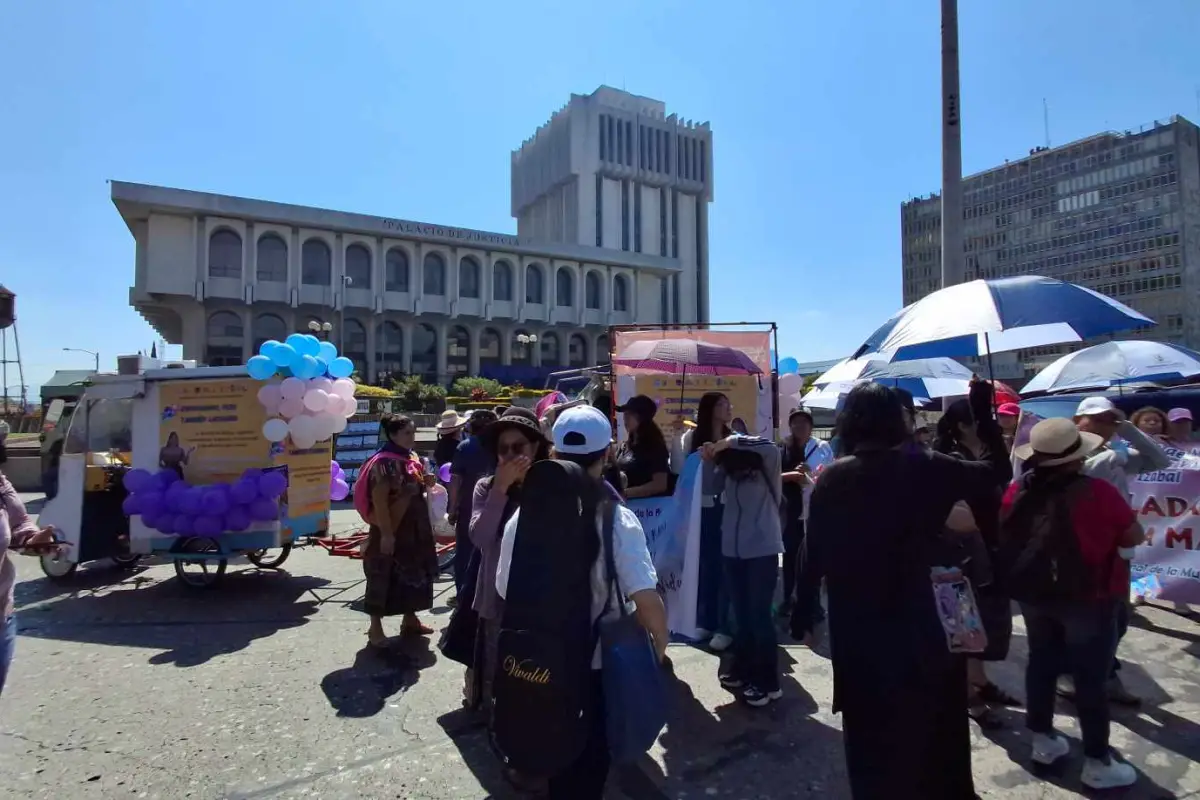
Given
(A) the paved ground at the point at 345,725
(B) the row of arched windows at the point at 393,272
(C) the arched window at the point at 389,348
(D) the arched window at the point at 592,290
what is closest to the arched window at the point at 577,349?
(D) the arched window at the point at 592,290

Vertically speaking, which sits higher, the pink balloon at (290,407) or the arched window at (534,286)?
the arched window at (534,286)

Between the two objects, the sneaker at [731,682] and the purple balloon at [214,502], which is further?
the purple balloon at [214,502]

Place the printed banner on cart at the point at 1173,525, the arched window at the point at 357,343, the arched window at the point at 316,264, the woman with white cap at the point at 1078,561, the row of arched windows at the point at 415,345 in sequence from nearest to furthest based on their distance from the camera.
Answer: the woman with white cap at the point at 1078,561 < the printed banner on cart at the point at 1173,525 < the row of arched windows at the point at 415,345 < the arched window at the point at 316,264 < the arched window at the point at 357,343

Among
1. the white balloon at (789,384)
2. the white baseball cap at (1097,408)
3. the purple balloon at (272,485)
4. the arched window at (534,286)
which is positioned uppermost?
the arched window at (534,286)

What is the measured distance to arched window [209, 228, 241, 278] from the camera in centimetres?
4719

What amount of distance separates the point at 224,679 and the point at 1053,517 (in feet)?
16.1

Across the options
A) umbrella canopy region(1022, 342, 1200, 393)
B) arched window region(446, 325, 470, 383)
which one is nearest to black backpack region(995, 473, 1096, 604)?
umbrella canopy region(1022, 342, 1200, 393)

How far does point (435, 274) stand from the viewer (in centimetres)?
5538

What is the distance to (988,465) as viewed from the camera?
2.30 metres

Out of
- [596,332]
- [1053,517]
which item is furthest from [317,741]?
[596,332]

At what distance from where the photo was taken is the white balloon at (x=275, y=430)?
6.43 meters

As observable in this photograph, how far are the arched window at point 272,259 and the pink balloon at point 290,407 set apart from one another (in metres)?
47.4

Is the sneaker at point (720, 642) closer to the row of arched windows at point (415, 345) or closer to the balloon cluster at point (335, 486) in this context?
the balloon cluster at point (335, 486)

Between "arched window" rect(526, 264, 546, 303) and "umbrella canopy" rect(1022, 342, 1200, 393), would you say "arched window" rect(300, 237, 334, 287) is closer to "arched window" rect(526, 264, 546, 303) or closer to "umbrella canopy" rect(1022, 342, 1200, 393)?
"arched window" rect(526, 264, 546, 303)
